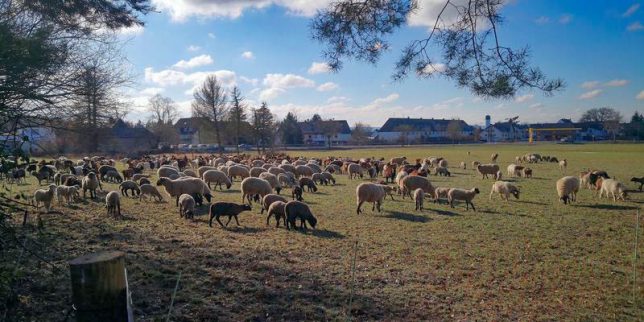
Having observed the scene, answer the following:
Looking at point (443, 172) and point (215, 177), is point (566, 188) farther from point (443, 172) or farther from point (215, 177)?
point (215, 177)

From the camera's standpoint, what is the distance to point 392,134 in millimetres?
124188

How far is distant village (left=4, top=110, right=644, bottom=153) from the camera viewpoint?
70.1m

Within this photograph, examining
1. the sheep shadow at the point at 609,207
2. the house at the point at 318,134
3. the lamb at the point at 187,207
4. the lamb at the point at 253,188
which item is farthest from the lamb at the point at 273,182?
the house at the point at 318,134

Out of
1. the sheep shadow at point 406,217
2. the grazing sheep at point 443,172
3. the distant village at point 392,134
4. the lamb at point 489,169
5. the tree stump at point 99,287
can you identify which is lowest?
the sheep shadow at point 406,217

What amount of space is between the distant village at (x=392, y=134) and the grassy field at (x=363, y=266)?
50.8m

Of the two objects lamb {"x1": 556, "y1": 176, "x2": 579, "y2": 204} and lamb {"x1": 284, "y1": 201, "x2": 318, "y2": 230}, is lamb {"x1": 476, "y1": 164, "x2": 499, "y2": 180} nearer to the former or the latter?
lamb {"x1": 556, "y1": 176, "x2": 579, "y2": 204}

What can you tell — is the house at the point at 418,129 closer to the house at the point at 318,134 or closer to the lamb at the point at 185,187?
the house at the point at 318,134

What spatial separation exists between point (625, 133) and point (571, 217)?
360ft

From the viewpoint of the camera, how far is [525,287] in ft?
27.3

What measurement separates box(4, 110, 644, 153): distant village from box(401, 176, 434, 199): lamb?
4445cm

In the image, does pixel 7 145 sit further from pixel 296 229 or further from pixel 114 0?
pixel 296 229

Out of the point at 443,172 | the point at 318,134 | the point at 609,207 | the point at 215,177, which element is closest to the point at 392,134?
the point at 318,134

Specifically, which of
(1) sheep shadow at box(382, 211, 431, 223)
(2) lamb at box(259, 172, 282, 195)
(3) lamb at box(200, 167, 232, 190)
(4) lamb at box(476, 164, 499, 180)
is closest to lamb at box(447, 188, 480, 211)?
(1) sheep shadow at box(382, 211, 431, 223)

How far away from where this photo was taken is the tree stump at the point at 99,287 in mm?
2469
